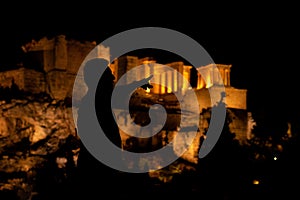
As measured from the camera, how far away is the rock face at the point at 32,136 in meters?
23.7

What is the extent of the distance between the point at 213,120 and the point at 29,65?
13.6 metres

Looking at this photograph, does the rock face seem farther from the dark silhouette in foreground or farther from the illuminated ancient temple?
the dark silhouette in foreground

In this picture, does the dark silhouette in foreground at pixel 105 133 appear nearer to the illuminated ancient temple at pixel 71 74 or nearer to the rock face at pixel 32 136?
the rock face at pixel 32 136

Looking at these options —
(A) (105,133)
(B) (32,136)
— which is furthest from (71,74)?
(A) (105,133)

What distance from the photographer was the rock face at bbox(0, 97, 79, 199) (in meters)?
23.7

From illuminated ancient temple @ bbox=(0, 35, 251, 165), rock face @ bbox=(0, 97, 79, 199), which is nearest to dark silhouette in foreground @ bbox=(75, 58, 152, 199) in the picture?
rock face @ bbox=(0, 97, 79, 199)

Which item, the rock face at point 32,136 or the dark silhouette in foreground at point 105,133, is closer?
the dark silhouette in foreground at point 105,133

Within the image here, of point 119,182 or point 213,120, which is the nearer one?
point 119,182

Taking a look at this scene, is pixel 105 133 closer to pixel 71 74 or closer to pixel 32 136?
pixel 32 136

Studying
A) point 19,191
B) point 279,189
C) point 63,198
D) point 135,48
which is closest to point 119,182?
point 63,198

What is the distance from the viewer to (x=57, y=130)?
27.0 m

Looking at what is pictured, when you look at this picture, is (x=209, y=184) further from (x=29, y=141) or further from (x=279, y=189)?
(x=29, y=141)

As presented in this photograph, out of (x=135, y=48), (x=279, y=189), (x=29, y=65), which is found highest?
(x=135, y=48)

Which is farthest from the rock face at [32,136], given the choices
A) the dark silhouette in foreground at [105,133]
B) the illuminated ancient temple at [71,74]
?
the dark silhouette in foreground at [105,133]
